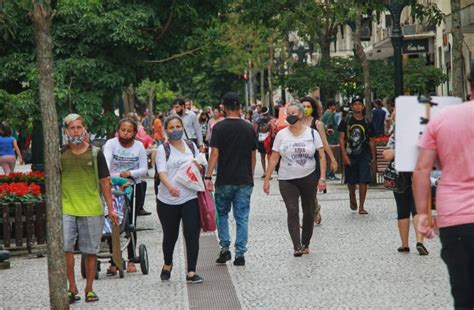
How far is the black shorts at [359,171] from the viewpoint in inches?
723

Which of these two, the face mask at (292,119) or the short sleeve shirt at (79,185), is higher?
the face mask at (292,119)

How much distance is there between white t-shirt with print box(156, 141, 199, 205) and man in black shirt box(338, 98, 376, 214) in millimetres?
6325

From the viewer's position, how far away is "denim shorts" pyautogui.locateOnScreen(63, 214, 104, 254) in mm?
10945

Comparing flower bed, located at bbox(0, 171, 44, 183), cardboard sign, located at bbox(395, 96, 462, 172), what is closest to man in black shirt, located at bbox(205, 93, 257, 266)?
flower bed, located at bbox(0, 171, 44, 183)

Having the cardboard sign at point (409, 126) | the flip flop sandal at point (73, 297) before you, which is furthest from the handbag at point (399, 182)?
the cardboard sign at point (409, 126)

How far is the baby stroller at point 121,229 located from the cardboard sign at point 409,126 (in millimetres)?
5290

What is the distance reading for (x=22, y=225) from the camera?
49.8 feet

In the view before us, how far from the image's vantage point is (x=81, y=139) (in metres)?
11.0

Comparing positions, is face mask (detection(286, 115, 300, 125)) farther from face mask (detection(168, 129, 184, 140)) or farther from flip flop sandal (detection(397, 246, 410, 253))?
face mask (detection(168, 129, 184, 140))

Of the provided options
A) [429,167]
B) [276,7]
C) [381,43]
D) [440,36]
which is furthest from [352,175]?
[381,43]

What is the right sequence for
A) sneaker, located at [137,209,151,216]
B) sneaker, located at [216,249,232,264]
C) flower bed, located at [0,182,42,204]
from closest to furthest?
sneaker, located at [216,249,232,264], flower bed, located at [0,182,42,204], sneaker, located at [137,209,151,216]

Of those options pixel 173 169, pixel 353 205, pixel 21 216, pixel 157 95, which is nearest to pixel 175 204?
pixel 173 169

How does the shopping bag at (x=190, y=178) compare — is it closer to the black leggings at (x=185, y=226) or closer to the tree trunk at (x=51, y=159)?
the black leggings at (x=185, y=226)

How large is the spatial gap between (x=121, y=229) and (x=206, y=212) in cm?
82
